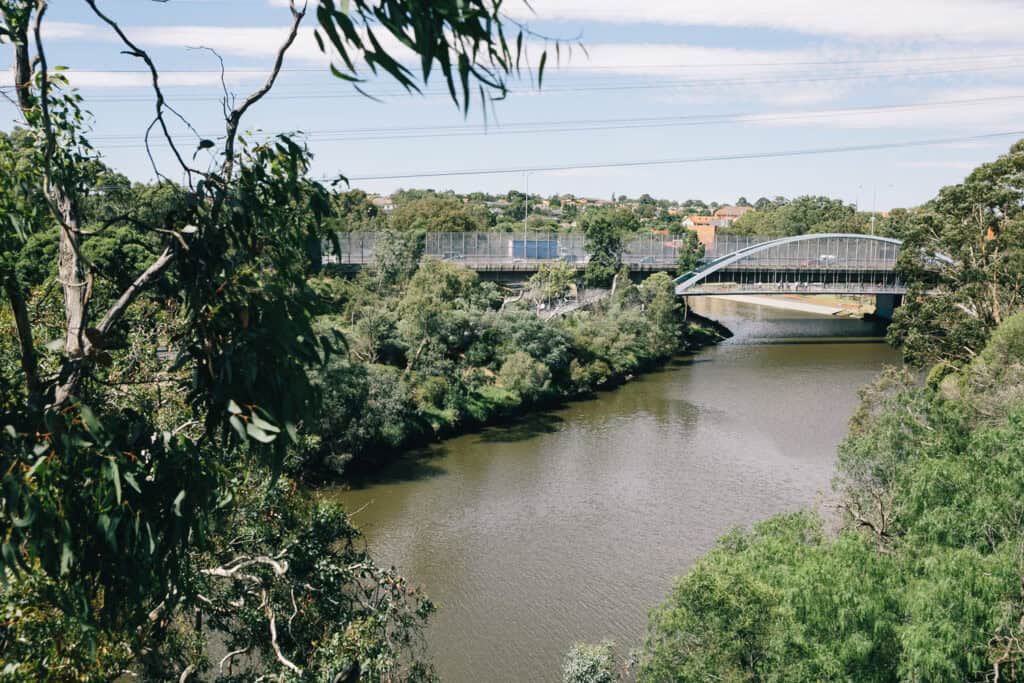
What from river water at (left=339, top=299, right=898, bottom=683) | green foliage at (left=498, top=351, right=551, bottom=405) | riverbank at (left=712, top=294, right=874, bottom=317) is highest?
riverbank at (left=712, top=294, right=874, bottom=317)

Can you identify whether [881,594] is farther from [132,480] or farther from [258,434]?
[132,480]

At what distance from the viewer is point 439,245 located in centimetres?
3497

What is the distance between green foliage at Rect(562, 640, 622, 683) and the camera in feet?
29.2

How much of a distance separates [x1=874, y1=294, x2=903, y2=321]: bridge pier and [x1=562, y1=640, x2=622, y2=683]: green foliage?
32885 mm

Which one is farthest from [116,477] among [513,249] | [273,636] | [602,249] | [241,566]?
[513,249]

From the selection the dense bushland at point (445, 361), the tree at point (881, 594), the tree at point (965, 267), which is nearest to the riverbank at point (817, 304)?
the dense bushland at point (445, 361)

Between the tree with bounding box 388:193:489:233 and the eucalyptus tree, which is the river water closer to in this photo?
the eucalyptus tree

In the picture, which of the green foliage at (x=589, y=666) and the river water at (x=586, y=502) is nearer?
the green foliage at (x=589, y=666)

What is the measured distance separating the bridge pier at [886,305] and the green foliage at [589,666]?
32.9m

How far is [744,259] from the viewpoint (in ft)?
114

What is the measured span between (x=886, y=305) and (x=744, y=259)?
29.4 ft

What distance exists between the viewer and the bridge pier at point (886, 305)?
125ft

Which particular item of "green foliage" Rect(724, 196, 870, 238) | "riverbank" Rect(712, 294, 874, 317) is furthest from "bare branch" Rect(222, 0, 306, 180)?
"green foliage" Rect(724, 196, 870, 238)

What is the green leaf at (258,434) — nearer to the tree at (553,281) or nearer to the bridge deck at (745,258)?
the tree at (553,281)
